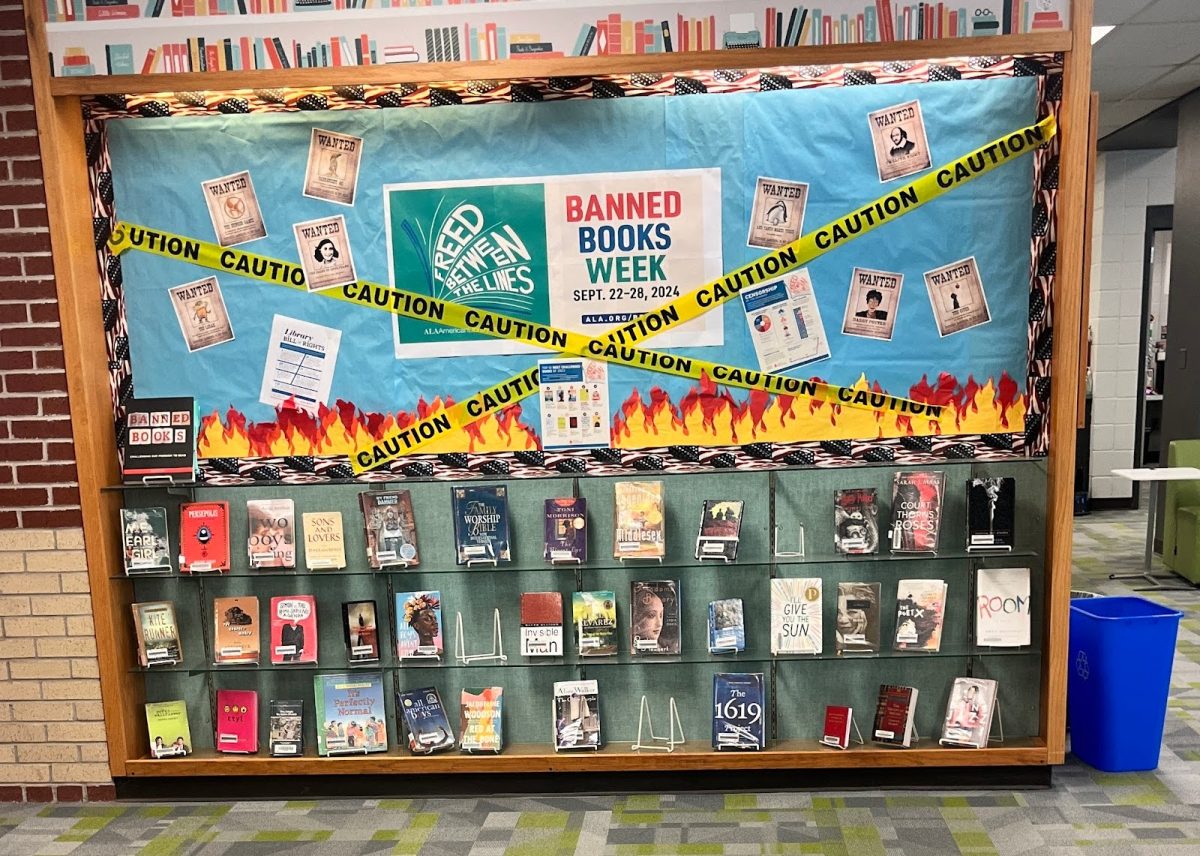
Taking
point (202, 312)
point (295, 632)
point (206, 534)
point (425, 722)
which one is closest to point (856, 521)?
point (425, 722)

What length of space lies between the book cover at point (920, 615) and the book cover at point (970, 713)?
0.62 feet

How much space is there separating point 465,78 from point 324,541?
1.84m

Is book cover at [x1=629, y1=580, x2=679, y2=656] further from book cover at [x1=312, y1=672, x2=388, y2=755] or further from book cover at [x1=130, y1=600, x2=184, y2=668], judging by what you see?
book cover at [x1=130, y1=600, x2=184, y2=668]

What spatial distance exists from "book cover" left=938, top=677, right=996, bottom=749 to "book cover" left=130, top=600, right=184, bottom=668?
3.07 meters

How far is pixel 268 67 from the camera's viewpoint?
298cm

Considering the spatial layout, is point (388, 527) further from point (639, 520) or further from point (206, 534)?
point (639, 520)

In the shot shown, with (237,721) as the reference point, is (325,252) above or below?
above

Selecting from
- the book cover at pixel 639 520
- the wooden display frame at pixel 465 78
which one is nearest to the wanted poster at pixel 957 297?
the wooden display frame at pixel 465 78

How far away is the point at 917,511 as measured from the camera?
319 cm

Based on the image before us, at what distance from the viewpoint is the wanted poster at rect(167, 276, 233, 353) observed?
3340mm

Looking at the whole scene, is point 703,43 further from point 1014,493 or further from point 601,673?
point 601,673

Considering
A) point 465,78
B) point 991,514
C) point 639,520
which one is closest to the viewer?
point 465,78

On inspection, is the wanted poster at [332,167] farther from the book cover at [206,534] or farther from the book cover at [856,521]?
the book cover at [856,521]

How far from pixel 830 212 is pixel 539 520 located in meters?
1.65
